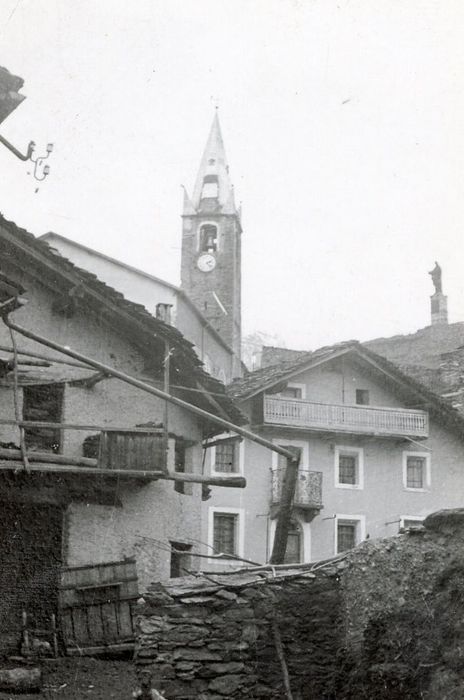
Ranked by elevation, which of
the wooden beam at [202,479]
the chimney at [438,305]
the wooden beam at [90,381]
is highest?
the chimney at [438,305]

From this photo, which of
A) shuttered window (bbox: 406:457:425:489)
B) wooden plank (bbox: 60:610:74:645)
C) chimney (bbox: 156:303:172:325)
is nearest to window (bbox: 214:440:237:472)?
shuttered window (bbox: 406:457:425:489)

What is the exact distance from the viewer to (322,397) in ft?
109

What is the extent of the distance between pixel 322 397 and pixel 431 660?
24796 millimetres

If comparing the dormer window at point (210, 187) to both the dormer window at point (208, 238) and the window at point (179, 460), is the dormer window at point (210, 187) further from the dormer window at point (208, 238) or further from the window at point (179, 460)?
the window at point (179, 460)

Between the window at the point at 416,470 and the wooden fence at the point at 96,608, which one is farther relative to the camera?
the window at the point at 416,470

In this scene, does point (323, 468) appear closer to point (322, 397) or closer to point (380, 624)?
point (322, 397)

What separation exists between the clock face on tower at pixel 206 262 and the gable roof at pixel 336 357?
3101cm

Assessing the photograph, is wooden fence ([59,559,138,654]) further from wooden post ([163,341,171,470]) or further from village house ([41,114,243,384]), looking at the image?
village house ([41,114,243,384])

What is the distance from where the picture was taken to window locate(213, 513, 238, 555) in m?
30.5

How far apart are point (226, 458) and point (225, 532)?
2.40 metres

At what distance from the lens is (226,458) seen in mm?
31531

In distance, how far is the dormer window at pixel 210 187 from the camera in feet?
216

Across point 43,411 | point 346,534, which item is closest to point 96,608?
point 43,411

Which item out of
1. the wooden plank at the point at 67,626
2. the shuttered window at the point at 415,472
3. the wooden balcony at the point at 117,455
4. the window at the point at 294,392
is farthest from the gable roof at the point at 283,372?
the wooden plank at the point at 67,626
